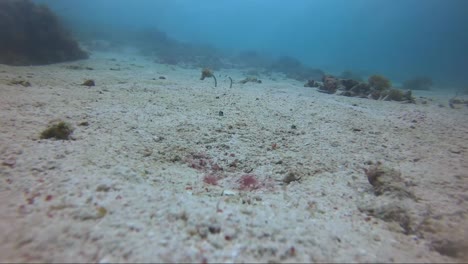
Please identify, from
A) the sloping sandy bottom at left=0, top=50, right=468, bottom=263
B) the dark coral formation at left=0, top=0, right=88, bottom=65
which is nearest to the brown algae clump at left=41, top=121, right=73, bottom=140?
the sloping sandy bottom at left=0, top=50, right=468, bottom=263

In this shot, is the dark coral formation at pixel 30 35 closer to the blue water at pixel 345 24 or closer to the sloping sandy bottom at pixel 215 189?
the sloping sandy bottom at pixel 215 189

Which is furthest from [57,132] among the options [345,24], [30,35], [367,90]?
[345,24]

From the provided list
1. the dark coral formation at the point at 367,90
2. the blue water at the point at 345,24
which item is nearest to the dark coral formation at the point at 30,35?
the dark coral formation at the point at 367,90

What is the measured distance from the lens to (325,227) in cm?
256

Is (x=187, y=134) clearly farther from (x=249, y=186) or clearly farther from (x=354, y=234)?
(x=354, y=234)

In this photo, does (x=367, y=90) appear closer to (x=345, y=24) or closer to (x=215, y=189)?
(x=215, y=189)

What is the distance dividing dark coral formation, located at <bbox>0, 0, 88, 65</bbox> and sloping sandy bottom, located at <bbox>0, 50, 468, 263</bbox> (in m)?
9.32

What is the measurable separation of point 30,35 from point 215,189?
55.5 feet

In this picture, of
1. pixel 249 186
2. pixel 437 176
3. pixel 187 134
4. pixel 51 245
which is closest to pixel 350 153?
pixel 437 176

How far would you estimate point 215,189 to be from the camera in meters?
3.34

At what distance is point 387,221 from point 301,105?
610 cm

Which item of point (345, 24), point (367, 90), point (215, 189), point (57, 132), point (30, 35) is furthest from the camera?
point (345, 24)

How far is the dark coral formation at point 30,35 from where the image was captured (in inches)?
492

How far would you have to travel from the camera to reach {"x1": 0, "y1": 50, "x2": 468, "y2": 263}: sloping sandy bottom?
2.09m
